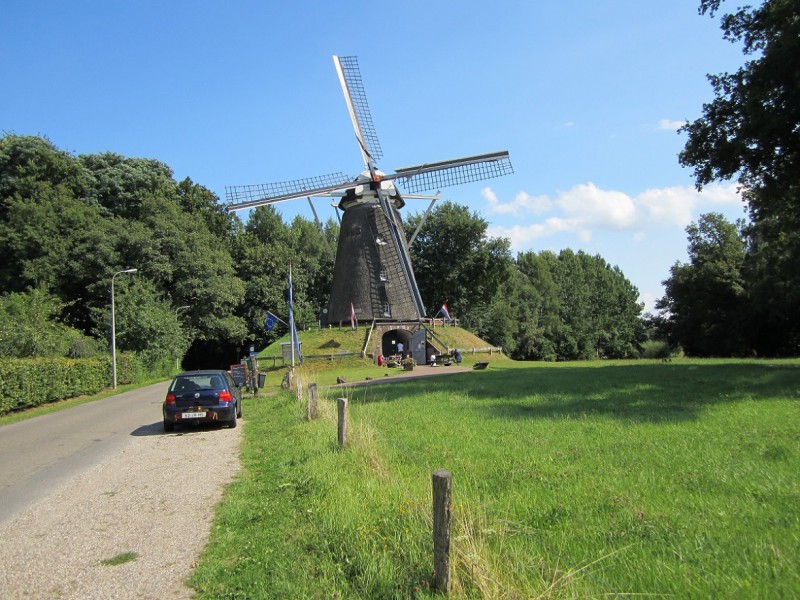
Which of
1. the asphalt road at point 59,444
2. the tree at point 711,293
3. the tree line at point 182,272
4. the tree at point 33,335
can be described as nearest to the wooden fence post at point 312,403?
the asphalt road at point 59,444

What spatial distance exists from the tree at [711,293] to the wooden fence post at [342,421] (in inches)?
1949

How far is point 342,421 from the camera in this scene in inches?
379

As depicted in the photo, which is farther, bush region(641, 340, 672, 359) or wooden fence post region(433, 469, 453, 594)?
bush region(641, 340, 672, 359)

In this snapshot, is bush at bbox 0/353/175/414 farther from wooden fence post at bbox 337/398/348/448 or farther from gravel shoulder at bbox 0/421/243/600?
wooden fence post at bbox 337/398/348/448

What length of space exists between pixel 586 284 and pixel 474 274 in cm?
3106

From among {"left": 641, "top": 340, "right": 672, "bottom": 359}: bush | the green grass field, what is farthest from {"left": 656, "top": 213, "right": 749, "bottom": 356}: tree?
the green grass field

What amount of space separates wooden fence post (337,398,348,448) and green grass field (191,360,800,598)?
0.15m

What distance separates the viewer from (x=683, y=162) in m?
20.4

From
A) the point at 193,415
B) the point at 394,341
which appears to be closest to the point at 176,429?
the point at 193,415

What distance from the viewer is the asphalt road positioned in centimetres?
896

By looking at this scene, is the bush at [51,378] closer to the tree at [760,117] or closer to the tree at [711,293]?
the tree at [760,117]

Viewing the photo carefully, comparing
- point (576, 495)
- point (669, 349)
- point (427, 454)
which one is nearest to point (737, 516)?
point (576, 495)

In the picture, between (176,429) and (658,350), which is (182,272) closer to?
(176,429)

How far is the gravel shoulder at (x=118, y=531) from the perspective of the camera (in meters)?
5.02
